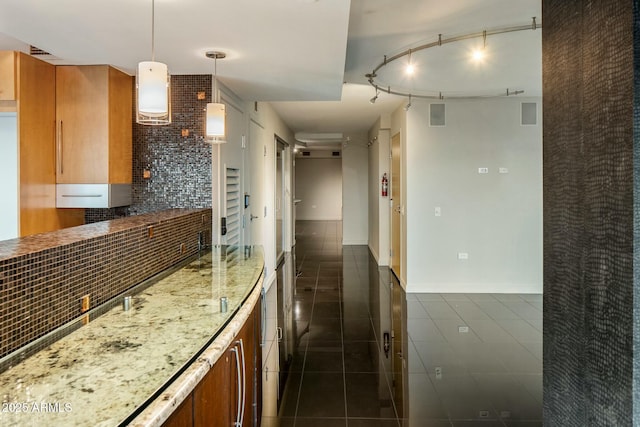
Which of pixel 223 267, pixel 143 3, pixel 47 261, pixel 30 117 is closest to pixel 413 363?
pixel 223 267

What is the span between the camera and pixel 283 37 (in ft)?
9.38

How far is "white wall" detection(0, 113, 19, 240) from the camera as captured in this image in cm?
360

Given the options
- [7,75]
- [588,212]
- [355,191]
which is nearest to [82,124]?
[7,75]

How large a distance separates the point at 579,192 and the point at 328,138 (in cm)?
939

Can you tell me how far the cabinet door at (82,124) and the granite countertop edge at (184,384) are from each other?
246cm

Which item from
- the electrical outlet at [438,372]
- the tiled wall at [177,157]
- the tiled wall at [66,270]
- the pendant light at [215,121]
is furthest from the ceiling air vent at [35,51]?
the electrical outlet at [438,372]

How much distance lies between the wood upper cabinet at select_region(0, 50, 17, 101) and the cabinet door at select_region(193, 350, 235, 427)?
2.79m

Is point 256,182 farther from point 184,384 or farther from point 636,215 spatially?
point 636,215

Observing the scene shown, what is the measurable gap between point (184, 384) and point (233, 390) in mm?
661

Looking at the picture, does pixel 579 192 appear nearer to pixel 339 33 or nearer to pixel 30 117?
pixel 339 33

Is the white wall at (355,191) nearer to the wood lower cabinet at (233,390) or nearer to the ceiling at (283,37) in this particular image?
the ceiling at (283,37)

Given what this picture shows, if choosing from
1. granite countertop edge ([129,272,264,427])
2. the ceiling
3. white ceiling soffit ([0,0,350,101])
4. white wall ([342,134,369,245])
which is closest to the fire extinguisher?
white wall ([342,134,369,245])

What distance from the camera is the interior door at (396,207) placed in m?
7.18

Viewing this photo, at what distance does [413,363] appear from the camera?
3.73 m
